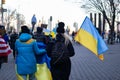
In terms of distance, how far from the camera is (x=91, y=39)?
12.0m

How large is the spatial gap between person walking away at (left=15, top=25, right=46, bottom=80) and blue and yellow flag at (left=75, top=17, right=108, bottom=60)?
4.77 ft

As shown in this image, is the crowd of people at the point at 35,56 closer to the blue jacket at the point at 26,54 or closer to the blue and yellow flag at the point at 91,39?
the blue jacket at the point at 26,54

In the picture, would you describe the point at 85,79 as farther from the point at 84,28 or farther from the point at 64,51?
the point at 64,51

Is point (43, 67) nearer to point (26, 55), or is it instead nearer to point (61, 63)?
point (26, 55)

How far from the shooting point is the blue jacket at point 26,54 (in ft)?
35.1

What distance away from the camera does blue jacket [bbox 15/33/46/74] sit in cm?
1070

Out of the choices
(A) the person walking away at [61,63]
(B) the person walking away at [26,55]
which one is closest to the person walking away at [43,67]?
(B) the person walking away at [26,55]

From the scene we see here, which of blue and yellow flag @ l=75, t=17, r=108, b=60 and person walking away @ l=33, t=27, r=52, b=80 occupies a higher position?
blue and yellow flag @ l=75, t=17, r=108, b=60

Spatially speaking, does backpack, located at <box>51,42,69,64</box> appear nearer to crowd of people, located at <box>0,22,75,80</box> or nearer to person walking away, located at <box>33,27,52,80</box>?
crowd of people, located at <box>0,22,75,80</box>

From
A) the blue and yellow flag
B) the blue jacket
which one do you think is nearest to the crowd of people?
the blue jacket

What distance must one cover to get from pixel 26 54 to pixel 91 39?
195 centimetres

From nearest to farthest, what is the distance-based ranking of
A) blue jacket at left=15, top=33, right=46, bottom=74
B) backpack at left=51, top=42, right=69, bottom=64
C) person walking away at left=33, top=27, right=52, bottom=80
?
backpack at left=51, top=42, right=69, bottom=64 → blue jacket at left=15, top=33, right=46, bottom=74 → person walking away at left=33, top=27, right=52, bottom=80

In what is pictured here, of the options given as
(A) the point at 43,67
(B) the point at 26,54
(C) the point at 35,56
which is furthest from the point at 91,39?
(B) the point at 26,54

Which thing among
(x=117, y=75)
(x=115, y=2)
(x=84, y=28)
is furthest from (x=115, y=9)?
(x=84, y=28)
